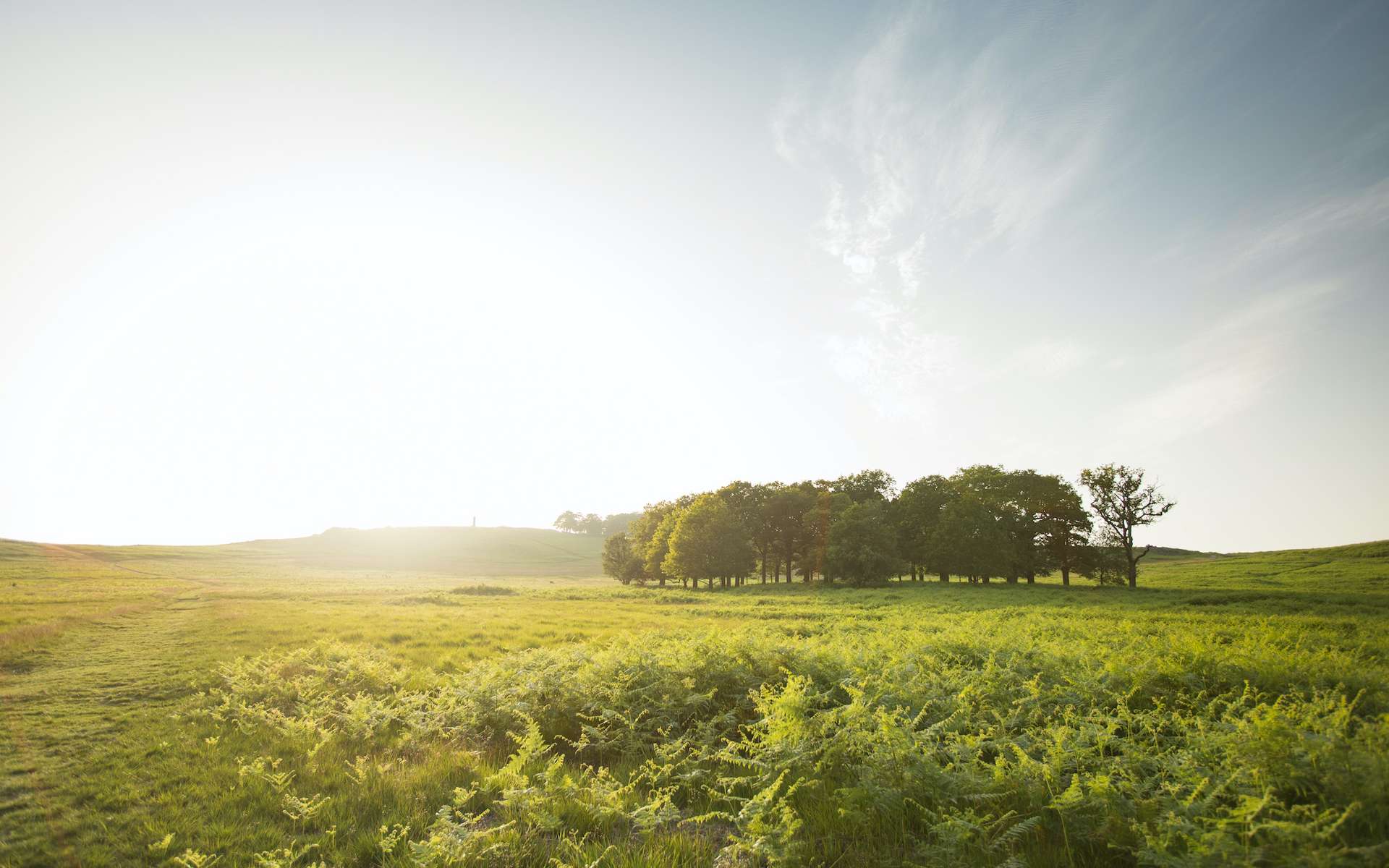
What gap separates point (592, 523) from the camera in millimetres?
184625

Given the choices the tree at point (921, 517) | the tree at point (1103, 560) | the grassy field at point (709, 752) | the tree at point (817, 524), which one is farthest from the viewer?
the tree at point (817, 524)

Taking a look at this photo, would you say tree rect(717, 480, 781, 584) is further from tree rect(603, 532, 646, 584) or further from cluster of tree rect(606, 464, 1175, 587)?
tree rect(603, 532, 646, 584)

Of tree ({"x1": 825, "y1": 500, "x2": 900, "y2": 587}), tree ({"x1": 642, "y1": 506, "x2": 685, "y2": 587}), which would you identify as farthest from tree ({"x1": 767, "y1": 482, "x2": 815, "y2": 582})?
tree ({"x1": 642, "y1": 506, "x2": 685, "y2": 587})

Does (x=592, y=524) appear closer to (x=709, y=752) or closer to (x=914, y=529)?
(x=914, y=529)

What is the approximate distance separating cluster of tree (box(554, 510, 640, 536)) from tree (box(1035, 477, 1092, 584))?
410 feet

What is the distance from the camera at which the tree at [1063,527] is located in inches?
2132

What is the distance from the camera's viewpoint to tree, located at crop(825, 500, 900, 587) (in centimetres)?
5412

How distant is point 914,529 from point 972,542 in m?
7.61

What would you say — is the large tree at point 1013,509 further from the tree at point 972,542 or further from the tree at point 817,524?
the tree at point 817,524

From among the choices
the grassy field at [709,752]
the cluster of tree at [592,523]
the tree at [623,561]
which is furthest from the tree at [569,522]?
the grassy field at [709,752]

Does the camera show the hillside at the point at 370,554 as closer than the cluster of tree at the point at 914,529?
No

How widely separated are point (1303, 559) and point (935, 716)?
89.4 metres

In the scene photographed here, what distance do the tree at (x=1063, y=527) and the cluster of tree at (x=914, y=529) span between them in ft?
0.30

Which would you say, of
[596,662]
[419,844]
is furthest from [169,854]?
[596,662]
